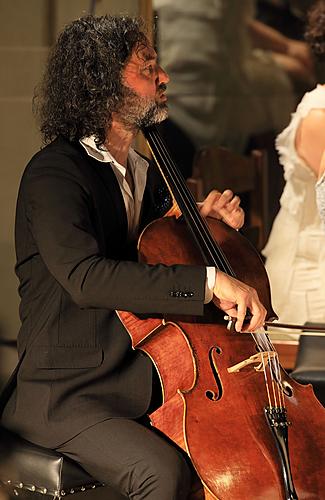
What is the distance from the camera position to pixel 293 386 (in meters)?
2.25

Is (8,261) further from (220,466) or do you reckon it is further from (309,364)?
(220,466)

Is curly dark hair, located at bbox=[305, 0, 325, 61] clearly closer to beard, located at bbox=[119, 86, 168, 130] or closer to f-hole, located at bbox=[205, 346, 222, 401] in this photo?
beard, located at bbox=[119, 86, 168, 130]

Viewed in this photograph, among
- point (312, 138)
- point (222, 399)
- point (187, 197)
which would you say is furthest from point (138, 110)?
point (312, 138)

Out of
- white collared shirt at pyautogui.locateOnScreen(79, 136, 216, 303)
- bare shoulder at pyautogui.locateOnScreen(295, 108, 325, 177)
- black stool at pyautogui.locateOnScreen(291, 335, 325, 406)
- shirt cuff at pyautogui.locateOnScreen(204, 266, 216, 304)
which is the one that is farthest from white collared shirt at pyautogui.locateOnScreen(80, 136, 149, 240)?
bare shoulder at pyautogui.locateOnScreen(295, 108, 325, 177)

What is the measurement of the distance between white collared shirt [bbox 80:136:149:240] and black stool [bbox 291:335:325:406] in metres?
0.70

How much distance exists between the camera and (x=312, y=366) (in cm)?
303

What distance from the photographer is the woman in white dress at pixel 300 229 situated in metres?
4.20

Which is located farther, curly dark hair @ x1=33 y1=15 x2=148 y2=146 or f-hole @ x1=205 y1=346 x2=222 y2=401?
curly dark hair @ x1=33 y1=15 x2=148 y2=146

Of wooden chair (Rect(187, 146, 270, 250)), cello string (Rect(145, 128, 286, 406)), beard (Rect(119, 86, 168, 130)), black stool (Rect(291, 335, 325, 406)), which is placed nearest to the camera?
cello string (Rect(145, 128, 286, 406))

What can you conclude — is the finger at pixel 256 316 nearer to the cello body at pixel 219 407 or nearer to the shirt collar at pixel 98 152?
the cello body at pixel 219 407

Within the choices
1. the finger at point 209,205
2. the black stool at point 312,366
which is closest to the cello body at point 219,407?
the finger at point 209,205

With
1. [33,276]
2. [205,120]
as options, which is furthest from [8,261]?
[33,276]

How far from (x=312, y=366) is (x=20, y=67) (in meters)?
1.97

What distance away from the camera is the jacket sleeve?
213 cm
